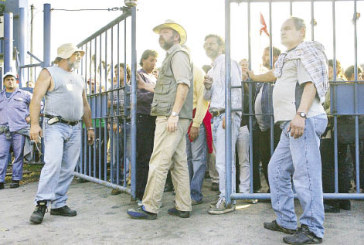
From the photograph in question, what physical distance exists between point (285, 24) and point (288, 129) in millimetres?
871

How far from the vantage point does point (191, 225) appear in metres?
3.93

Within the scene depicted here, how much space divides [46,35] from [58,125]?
15.3 feet

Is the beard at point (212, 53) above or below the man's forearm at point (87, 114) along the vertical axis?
above

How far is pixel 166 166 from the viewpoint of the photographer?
4109mm

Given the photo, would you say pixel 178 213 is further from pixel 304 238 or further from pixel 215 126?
pixel 304 238

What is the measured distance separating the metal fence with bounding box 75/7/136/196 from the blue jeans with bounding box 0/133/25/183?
953mm

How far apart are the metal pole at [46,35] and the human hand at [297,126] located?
240 inches

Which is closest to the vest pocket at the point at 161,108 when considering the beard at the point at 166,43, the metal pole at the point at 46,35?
the beard at the point at 166,43

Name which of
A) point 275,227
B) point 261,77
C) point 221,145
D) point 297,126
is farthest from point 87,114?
point 297,126

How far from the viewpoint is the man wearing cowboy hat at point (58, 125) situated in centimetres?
419

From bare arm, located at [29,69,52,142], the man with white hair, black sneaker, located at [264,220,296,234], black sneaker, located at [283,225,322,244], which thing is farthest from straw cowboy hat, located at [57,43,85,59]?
black sneaker, located at [283,225,322,244]

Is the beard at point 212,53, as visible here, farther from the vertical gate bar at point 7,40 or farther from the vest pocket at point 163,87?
the vertical gate bar at point 7,40

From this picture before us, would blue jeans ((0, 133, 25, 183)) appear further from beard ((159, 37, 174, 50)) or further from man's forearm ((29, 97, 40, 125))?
beard ((159, 37, 174, 50))

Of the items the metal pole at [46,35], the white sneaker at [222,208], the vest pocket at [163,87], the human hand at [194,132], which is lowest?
the white sneaker at [222,208]
